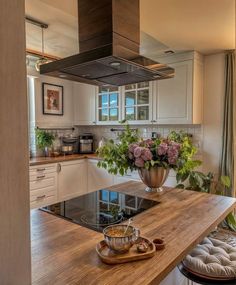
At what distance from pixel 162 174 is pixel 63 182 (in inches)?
86.3

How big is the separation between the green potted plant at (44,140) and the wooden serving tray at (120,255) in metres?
3.07

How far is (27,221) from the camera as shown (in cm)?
63

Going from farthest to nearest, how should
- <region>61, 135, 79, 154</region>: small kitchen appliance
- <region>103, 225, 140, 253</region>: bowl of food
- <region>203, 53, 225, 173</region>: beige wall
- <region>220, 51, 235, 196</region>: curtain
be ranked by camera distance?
<region>61, 135, 79, 154</region>: small kitchen appliance → <region>203, 53, 225, 173</region>: beige wall → <region>220, 51, 235, 196</region>: curtain → <region>103, 225, 140, 253</region>: bowl of food

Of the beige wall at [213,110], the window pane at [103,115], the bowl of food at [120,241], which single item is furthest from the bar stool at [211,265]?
the window pane at [103,115]

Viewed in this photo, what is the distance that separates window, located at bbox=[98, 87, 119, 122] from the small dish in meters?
2.93

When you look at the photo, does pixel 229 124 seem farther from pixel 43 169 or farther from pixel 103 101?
pixel 43 169

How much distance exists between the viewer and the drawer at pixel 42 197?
3285 millimetres

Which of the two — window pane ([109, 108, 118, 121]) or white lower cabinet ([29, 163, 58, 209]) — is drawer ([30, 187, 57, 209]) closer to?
white lower cabinet ([29, 163, 58, 209])

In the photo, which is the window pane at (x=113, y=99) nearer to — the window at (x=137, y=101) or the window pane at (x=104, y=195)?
the window at (x=137, y=101)

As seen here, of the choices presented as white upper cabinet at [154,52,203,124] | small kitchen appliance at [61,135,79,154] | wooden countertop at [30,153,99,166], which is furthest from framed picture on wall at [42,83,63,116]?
white upper cabinet at [154,52,203,124]

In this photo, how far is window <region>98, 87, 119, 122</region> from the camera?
390cm

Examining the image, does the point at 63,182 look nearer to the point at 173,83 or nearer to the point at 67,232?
the point at 173,83

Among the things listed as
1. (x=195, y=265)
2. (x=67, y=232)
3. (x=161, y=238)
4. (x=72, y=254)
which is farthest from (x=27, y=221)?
(x=195, y=265)

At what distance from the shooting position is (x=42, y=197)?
11.1ft
